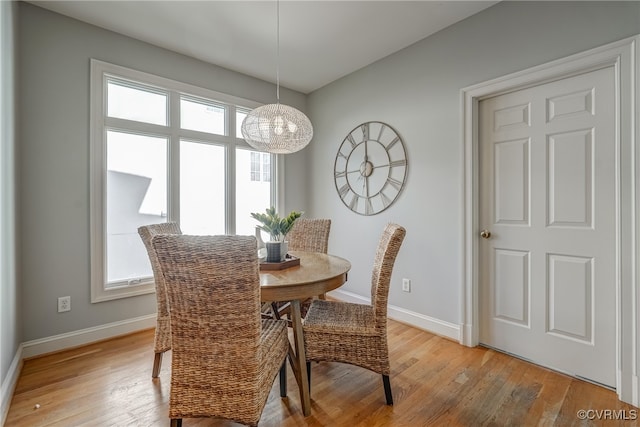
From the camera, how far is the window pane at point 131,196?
2.64 m

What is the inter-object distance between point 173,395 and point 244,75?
3.32 meters

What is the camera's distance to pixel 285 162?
387 centimetres

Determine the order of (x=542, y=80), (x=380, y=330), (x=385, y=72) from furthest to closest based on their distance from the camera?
(x=385, y=72), (x=542, y=80), (x=380, y=330)

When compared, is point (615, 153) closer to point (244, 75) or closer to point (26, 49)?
point (244, 75)

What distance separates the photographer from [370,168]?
10.5ft

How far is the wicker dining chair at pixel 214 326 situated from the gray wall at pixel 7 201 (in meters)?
1.23

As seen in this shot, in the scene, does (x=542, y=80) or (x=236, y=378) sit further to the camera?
(x=542, y=80)

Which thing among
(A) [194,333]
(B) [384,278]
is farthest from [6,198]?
(B) [384,278]

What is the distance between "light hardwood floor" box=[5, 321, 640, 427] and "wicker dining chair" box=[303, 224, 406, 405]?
238mm

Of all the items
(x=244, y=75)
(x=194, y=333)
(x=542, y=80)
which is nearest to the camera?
(x=194, y=333)

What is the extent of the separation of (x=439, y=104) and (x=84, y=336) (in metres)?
3.70

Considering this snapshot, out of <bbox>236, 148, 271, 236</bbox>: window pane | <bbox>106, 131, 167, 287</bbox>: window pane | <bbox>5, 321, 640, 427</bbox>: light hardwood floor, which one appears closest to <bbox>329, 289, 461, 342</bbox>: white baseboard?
<bbox>5, 321, 640, 427</bbox>: light hardwood floor

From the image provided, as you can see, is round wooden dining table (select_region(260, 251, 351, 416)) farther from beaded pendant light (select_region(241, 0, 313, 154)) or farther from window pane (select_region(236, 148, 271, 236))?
window pane (select_region(236, 148, 271, 236))

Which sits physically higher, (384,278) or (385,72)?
(385,72)
